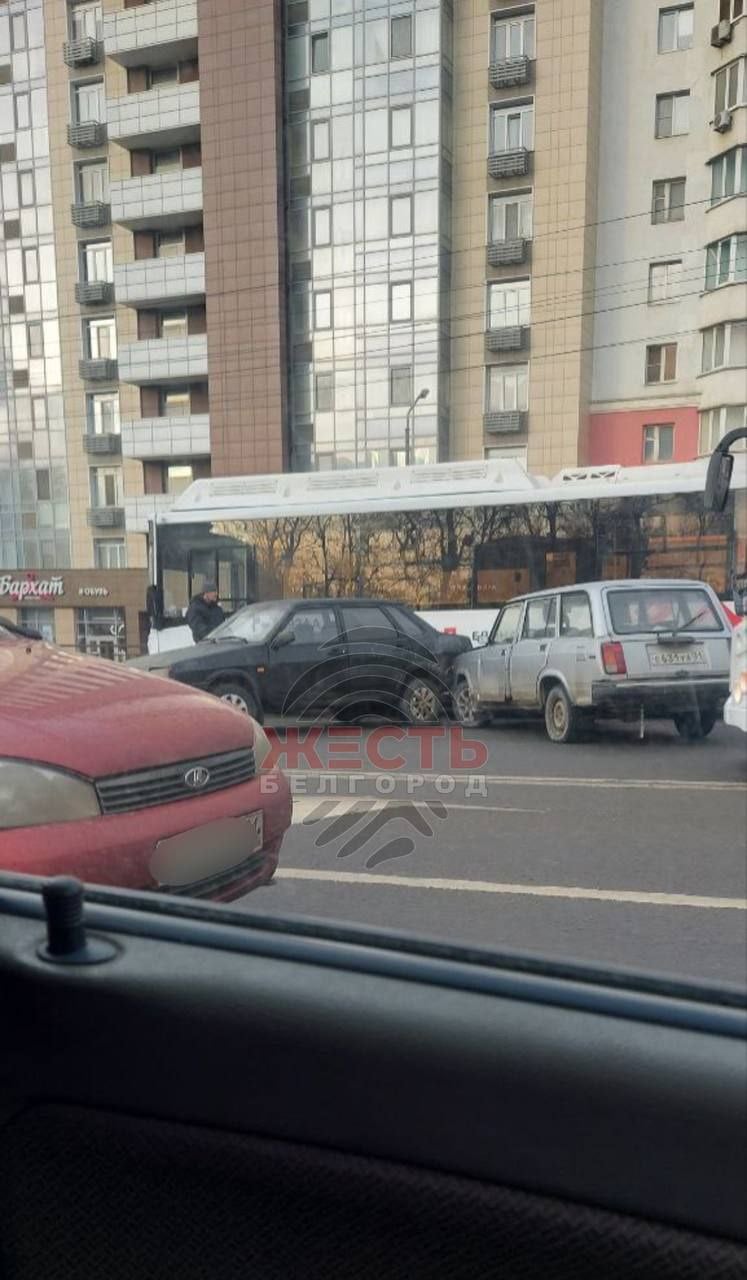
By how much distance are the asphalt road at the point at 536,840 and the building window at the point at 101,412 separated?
0.90 meters

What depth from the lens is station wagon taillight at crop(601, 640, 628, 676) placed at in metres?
2.73

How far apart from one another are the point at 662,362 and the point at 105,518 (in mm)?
1438

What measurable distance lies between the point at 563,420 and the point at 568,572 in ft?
4.11

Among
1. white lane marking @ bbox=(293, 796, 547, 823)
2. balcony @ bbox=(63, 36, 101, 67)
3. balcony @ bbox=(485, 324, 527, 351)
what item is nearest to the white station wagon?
white lane marking @ bbox=(293, 796, 547, 823)

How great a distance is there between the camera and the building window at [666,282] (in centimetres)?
159

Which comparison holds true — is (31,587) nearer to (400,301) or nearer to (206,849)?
(206,849)

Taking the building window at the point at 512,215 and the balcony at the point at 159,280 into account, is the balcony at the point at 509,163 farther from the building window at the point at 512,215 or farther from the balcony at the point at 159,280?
the balcony at the point at 159,280

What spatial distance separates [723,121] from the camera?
4.63 feet

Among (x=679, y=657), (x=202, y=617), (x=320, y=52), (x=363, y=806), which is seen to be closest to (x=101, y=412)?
(x=202, y=617)

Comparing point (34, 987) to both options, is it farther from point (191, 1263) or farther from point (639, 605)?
point (639, 605)

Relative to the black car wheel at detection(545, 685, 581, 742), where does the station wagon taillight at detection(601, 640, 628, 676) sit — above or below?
above

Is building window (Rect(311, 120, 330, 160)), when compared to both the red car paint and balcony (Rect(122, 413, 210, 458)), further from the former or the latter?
the red car paint

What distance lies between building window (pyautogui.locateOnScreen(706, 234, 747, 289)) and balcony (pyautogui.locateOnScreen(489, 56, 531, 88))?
52 cm

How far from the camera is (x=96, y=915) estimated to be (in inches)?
29.8
